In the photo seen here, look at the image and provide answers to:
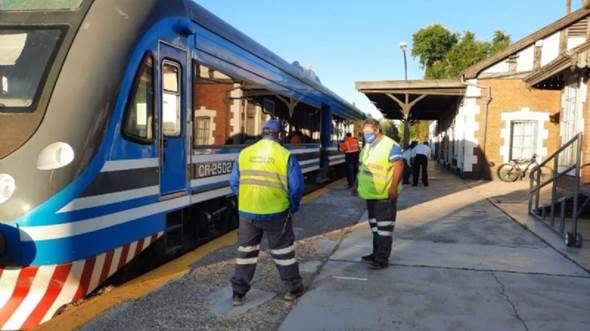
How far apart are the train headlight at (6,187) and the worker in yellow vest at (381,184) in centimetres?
346

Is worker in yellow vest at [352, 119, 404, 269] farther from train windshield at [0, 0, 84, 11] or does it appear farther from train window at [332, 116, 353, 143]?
train window at [332, 116, 353, 143]

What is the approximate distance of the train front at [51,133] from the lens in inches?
143

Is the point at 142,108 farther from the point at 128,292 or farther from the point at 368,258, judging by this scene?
the point at 368,258

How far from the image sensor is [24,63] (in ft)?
13.3

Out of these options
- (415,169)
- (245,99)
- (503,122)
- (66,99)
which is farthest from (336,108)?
(66,99)

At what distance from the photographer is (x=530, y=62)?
17.2 m

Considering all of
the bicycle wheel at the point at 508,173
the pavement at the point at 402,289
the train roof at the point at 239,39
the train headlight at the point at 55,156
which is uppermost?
the train roof at the point at 239,39

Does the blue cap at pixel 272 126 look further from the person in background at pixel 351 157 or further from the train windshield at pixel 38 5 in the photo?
the person in background at pixel 351 157

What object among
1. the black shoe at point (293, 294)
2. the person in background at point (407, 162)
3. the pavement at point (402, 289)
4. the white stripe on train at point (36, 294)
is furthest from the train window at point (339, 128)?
the white stripe on train at point (36, 294)

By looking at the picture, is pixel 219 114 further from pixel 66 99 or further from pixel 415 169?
pixel 415 169

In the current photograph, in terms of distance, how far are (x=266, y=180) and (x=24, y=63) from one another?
2178 mm

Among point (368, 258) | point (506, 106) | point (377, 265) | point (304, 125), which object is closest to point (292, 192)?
point (377, 265)

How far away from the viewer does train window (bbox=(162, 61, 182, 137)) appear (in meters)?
5.16

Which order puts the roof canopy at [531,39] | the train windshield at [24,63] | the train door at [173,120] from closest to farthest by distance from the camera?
the train windshield at [24,63]
the train door at [173,120]
the roof canopy at [531,39]
